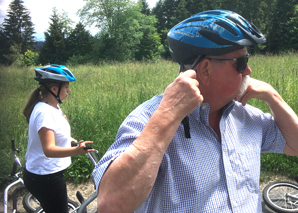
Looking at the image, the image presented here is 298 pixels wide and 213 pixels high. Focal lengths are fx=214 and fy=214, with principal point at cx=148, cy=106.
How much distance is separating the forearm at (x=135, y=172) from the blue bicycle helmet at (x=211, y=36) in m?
A: 0.51

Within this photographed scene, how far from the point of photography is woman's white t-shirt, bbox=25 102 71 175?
225 cm

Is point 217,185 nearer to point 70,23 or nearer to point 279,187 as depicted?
point 279,187

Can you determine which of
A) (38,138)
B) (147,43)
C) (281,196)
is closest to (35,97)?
(38,138)

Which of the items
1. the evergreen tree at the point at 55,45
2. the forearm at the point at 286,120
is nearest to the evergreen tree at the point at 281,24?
→ the evergreen tree at the point at 55,45

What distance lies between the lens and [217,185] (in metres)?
1.15

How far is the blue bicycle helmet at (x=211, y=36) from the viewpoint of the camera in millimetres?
1198

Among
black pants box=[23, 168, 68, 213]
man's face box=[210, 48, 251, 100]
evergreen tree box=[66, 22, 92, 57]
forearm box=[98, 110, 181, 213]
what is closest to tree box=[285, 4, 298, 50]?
evergreen tree box=[66, 22, 92, 57]

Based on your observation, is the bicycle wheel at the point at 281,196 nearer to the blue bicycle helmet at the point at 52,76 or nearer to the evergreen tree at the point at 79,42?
the blue bicycle helmet at the point at 52,76

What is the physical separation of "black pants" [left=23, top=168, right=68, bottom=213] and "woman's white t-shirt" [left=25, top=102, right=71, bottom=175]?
64 mm

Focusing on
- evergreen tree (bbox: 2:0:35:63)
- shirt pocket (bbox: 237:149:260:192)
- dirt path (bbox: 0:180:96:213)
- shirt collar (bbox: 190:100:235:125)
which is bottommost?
dirt path (bbox: 0:180:96:213)

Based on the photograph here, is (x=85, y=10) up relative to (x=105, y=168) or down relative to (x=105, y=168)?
up

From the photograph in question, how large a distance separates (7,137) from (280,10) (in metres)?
44.9

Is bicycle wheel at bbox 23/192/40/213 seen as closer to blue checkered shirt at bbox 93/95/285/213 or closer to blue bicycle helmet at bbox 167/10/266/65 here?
blue checkered shirt at bbox 93/95/285/213

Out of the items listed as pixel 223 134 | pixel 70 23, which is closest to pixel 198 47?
pixel 223 134
